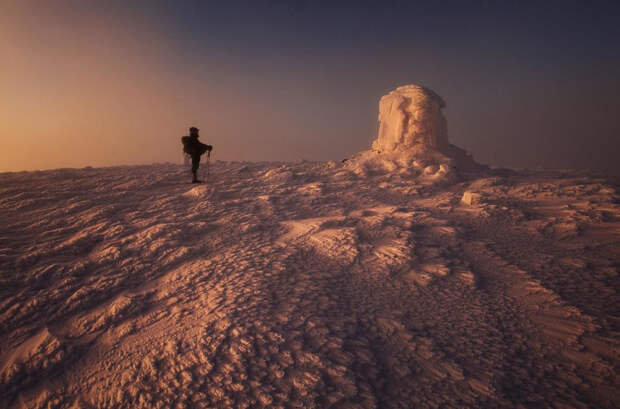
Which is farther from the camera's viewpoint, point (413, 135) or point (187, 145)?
point (413, 135)

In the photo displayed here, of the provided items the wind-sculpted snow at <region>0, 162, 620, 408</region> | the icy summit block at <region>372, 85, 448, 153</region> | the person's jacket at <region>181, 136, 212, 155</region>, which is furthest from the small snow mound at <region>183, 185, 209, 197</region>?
the icy summit block at <region>372, 85, 448, 153</region>

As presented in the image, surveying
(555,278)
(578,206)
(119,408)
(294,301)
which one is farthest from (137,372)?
(578,206)

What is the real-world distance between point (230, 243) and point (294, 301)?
2013mm

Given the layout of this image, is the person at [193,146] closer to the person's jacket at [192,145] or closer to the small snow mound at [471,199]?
the person's jacket at [192,145]

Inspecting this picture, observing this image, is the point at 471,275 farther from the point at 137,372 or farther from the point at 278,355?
the point at 137,372

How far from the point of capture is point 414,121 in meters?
10.5

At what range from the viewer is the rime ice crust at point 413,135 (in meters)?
9.77

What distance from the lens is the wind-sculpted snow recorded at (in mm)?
2115

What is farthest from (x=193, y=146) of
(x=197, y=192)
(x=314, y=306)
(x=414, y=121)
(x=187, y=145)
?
(x=414, y=121)

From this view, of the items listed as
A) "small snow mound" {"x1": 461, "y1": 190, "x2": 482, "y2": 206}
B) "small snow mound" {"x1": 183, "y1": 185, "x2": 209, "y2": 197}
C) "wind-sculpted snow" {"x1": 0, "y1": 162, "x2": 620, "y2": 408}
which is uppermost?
"small snow mound" {"x1": 183, "y1": 185, "x2": 209, "y2": 197}

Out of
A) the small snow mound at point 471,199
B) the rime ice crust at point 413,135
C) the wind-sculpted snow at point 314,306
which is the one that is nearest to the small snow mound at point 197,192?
the wind-sculpted snow at point 314,306

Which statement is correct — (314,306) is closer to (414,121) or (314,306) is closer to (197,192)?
(197,192)

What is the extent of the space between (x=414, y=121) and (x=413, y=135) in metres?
0.55

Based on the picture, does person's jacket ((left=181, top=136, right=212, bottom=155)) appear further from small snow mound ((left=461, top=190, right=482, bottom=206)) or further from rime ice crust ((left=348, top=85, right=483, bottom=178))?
small snow mound ((left=461, top=190, right=482, bottom=206))
